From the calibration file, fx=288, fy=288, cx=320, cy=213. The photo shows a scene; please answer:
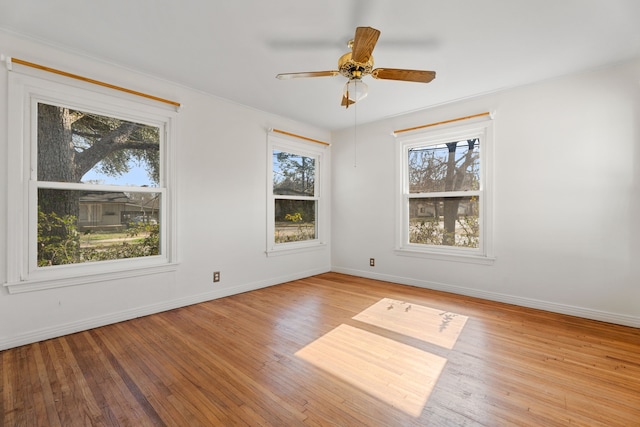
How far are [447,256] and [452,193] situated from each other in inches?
32.8

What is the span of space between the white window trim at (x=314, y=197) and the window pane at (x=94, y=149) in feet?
4.80

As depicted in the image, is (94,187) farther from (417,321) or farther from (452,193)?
(452,193)

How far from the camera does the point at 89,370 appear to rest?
76.6 inches

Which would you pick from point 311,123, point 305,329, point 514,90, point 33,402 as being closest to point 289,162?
point 311,123

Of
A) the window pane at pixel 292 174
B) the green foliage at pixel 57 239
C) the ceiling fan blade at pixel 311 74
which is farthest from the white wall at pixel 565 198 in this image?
the green foliage at pixel 57 239

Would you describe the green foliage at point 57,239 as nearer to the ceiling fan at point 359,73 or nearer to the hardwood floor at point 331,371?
the hardwood floor at point 331,371

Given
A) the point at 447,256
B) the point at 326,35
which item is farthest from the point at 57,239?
the point at 447,256

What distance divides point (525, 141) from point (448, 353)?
8.17 feet

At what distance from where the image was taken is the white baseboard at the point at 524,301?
8.96ft

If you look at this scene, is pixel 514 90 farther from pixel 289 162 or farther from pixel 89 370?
pixel 89 370

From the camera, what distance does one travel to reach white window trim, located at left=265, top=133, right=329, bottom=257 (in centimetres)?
409

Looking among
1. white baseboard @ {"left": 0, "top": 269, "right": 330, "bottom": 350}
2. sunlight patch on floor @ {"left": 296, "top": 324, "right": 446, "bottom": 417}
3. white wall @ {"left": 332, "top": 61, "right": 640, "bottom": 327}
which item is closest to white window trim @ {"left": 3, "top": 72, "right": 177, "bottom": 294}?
white baseboard @ {"left": 0, "top": 269, "right": 330, "bottom": 350}

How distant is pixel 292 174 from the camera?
451 centimetres

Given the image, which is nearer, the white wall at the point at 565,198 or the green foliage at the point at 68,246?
the green foliage at the point at 68,246
